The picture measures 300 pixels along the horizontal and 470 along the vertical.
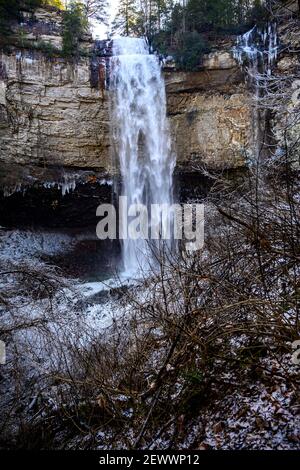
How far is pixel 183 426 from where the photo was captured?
134 inches

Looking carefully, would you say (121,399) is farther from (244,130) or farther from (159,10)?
(159,10)

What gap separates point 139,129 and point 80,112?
9.02ft

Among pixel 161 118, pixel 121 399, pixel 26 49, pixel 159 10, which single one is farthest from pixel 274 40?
pixel 121 399

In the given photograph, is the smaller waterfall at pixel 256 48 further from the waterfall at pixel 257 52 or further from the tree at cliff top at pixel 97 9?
the tree at cliff top at pixel 97 9

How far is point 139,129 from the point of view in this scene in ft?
56.4

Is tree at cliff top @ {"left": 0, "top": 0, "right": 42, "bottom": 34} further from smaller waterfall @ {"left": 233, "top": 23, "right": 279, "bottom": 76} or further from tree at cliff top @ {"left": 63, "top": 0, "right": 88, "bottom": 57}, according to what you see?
smaller waterfall @ {"left": 233, "top": 23, "right": 279, "bottom": 76}

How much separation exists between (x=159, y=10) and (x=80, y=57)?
249 inches

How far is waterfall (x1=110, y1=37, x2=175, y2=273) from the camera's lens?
16.8m

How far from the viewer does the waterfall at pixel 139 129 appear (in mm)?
16750

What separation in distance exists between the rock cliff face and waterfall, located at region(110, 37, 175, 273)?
1.72 feet

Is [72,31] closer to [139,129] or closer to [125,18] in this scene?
[139,129]

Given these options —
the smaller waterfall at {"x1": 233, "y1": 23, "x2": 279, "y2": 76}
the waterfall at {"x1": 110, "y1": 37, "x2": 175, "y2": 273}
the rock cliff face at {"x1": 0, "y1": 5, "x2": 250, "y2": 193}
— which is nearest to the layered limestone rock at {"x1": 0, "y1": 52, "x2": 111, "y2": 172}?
the rock cliff face at {"x1": 0, "y1": 5, "x2": 250, "y2": 193}

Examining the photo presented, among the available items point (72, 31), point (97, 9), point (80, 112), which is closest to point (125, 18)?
point (97, 9)
